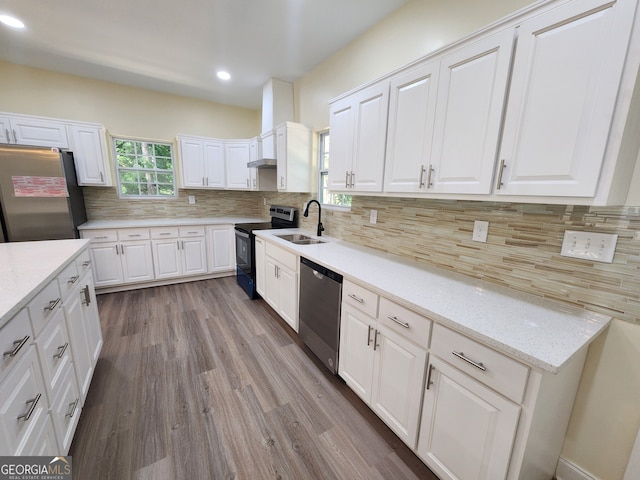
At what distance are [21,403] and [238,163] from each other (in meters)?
3.56

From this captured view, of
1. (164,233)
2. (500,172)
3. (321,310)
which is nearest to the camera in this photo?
(500,172)

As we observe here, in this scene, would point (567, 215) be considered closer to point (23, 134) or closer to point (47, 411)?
point (47, 411)

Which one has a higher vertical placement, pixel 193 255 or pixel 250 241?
pixel 250 241

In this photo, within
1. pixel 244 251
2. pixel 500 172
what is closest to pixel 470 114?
pixel 500 172

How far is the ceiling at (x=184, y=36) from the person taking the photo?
1954mm

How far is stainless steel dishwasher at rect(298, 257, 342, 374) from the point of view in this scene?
5.79ft

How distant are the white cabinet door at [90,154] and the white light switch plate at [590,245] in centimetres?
447

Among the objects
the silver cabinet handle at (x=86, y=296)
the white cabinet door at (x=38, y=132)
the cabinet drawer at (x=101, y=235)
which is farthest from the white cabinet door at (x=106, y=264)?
the silver cabinet handle at (x=86, y=296)

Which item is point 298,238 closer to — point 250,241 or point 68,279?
point 250,241

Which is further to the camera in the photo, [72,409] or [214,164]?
[214,164]

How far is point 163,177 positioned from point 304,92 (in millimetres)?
2544

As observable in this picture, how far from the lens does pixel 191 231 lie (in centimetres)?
366

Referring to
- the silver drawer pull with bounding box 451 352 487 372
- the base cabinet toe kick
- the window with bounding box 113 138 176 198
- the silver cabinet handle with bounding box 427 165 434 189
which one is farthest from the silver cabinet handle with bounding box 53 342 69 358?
the window with bounding box 113 138 176 198

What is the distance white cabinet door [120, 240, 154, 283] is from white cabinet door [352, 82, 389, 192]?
303 centimetres
